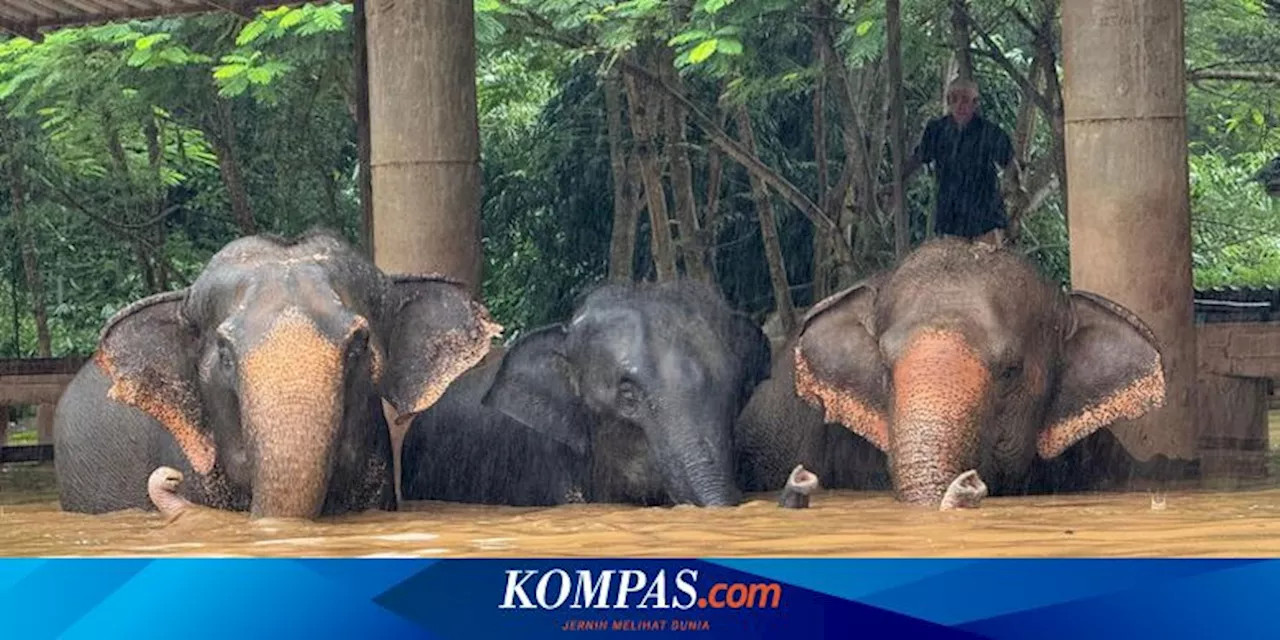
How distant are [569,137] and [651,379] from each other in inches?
383

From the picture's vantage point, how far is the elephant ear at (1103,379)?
811 centimetres

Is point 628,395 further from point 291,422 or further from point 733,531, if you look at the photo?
point 733,531

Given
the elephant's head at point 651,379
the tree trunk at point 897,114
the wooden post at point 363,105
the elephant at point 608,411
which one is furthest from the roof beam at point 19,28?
the tree trunk at point 897,114

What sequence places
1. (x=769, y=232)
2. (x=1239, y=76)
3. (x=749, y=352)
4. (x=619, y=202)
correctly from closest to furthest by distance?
(x=749, y=352), (x=1239, y=76), (x=769, y=232), (x=619, y=202)

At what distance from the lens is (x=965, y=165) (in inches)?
450

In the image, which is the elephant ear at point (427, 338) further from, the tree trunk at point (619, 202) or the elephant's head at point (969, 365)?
the tree trunk at point (619, 202)

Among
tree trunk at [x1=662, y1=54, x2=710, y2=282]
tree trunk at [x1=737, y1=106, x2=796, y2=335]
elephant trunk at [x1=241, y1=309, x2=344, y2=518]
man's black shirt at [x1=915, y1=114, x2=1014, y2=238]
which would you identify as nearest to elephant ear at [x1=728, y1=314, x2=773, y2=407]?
elephant trunk at [x1=241, y1=309, x2=344, y2=518]

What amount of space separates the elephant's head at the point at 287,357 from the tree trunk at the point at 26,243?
357 inches

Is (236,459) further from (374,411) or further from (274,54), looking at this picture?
(274,54)

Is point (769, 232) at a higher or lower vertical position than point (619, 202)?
lower

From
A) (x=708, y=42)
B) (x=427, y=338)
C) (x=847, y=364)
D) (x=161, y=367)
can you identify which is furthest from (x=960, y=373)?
(x=708, y=42)

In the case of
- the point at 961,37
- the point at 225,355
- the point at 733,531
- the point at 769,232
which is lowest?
the point at 733,531

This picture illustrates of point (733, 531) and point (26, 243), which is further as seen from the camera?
point (26, 243)

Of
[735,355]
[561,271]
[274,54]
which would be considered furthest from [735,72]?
[735,355]
